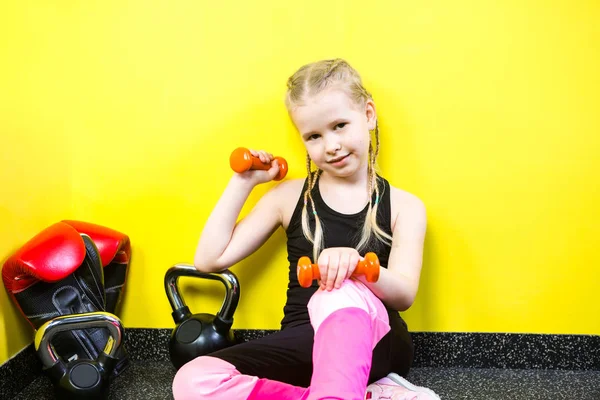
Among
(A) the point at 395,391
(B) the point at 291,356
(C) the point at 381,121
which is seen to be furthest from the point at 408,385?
(C) the point at 381,121

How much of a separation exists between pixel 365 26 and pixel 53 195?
83 cm

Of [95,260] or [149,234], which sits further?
[149,234]

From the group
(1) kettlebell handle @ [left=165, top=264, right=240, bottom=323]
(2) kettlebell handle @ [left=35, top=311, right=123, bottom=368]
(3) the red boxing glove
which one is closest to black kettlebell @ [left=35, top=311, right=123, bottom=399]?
(2) kettlebell handle @ [left=35, top=311, right=123, bottom=368]

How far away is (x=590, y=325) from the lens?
149 centimetres

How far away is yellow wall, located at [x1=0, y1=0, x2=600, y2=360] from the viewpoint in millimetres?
1422

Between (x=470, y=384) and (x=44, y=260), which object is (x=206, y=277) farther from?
(x=470, y=384)

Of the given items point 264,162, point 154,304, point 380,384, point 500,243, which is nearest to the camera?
point 380,384

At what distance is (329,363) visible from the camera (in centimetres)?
100

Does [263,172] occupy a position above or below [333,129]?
Answer: below

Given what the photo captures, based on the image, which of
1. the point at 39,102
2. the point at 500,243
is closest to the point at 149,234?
the point at 39,102

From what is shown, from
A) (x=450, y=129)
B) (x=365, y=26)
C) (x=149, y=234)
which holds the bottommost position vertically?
(x=149, y=234)

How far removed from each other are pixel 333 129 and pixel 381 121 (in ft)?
0.75

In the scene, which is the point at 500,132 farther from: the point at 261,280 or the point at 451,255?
the point at 261,280

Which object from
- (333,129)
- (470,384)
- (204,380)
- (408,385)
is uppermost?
(333,129)
